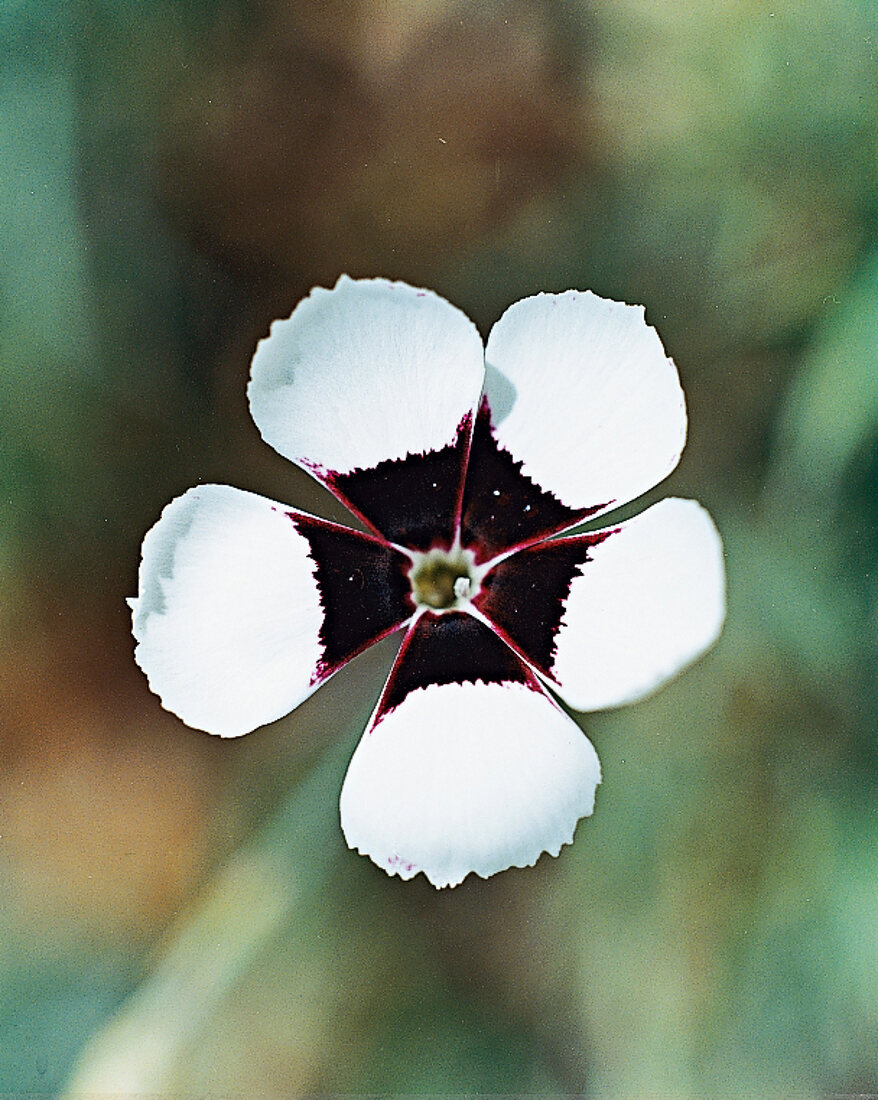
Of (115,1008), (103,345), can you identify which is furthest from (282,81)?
(115,1008)

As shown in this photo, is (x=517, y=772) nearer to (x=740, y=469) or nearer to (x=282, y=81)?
(x=740, y=469)

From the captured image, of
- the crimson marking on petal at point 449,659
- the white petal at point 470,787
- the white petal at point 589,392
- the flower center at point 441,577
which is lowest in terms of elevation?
the white petal at point 470,787

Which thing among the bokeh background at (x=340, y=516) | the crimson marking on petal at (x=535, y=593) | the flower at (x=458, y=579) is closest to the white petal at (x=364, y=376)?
the flower at (x=458, y=579)

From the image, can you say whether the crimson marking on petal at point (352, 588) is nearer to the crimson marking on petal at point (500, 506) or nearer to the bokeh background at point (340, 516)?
the crimson marking on petal at point (500, 506)

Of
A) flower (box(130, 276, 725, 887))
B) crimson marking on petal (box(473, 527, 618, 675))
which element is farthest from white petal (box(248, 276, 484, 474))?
crimson marking on petal (box(473, 527, 618, 675))

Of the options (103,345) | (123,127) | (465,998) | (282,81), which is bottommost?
(465,998)

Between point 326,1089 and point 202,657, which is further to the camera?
point 326,1089
